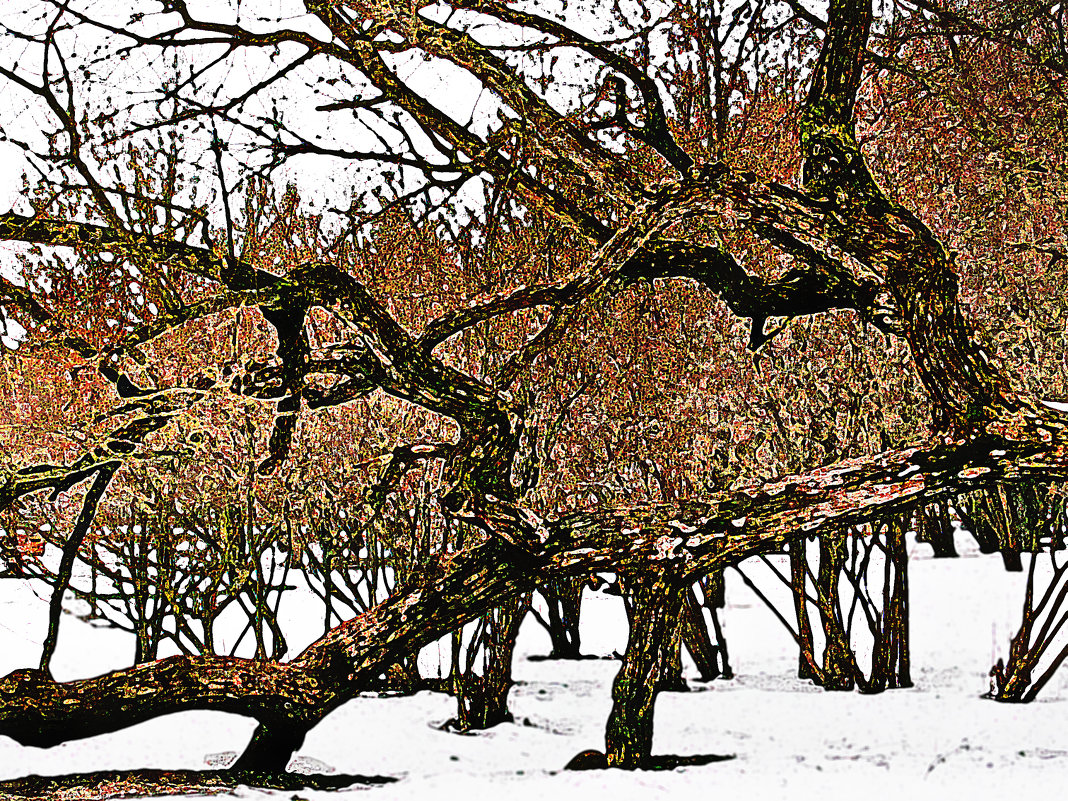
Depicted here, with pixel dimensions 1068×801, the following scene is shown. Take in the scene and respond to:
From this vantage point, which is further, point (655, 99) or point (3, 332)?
point (3, 332)

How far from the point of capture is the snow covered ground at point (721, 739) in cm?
662

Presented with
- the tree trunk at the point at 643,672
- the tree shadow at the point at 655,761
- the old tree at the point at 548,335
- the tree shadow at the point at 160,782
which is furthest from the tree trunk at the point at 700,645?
the tree shadow at the point at 160,782

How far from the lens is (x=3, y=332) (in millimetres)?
9031

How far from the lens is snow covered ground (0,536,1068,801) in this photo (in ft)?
21.7

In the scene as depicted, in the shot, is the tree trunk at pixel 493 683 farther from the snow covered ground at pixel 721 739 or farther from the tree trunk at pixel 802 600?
Answer: the tree trunk at pixel 802 600

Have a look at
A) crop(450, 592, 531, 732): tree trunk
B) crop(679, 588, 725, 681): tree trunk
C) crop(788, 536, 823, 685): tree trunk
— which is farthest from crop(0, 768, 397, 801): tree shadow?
crop(788, 536, 823, 685): tree trunk

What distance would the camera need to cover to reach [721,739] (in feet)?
26.1

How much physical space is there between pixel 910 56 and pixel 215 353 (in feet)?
18.8

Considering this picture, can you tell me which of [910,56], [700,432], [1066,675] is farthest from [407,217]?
[1066,675]

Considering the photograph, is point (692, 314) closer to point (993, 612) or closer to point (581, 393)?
point (581, 393)

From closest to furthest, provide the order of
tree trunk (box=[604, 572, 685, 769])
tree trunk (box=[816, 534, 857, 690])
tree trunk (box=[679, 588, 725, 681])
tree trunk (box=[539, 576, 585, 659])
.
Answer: tree trunk (box=[604, 572, 685, 769]) → tree trunk (box=[816, 534, 857, 690]) → tree trunk (box=[679, 588, 725, 681]) → tree trunk (box=[539, 576, 585, 659])

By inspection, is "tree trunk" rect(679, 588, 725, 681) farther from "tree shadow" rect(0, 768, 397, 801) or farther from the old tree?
"tree shadow" rect(0, 768, 397, 801)

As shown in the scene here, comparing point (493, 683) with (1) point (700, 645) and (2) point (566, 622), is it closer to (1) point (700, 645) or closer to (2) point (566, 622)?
(1) point (700, 645)

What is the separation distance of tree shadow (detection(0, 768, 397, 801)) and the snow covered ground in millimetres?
159
